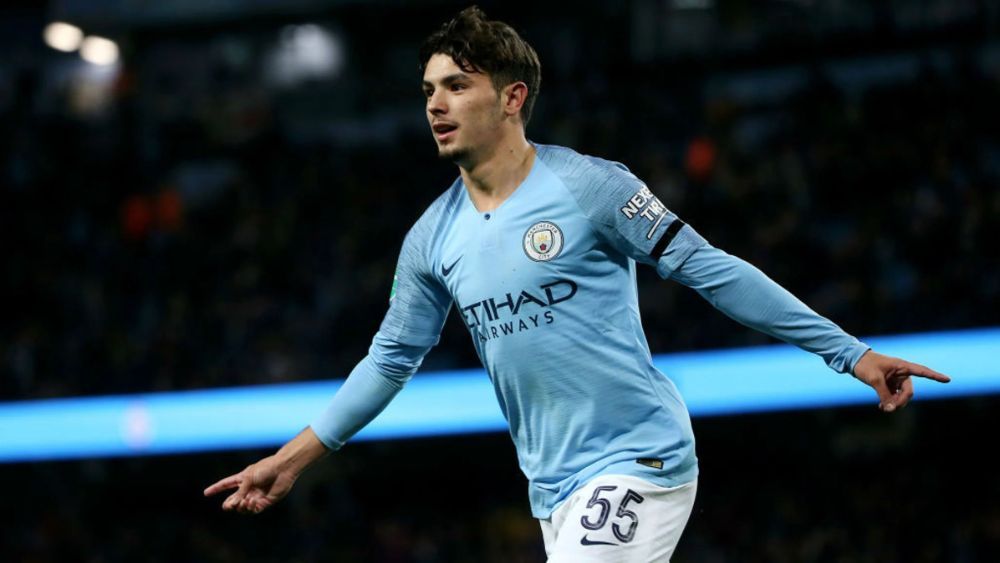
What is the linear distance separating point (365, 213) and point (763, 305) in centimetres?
1327

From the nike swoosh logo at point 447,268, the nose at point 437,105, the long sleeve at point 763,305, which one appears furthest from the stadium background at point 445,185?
the nose at point 437,105

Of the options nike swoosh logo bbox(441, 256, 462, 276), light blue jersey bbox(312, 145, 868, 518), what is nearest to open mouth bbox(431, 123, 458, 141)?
light blue jersey bbox(312, 145, 868, 518)

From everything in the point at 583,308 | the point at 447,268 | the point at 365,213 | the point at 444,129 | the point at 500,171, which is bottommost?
the point at 365,213

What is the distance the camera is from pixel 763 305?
3832 mm

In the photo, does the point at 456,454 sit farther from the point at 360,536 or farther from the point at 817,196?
the point at 817,196

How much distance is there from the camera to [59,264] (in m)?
17.7

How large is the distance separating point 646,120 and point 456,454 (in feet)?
17.4

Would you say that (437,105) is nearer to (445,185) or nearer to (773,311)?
(773,311)

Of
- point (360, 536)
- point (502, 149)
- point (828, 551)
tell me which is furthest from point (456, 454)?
point (502, 149)

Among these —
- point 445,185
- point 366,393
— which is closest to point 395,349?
point 366,393

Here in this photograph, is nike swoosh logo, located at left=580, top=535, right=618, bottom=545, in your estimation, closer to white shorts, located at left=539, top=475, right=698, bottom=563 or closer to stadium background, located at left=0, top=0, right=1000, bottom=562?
white shorts, located at left=539, top=475, right=698, bottom=563

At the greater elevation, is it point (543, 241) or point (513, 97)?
point (513, 97)

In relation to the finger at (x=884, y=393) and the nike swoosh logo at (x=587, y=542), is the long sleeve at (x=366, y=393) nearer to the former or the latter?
the nike swoosh logo at (x=587, y=542)

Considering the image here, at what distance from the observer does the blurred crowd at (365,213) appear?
12.7 meters
